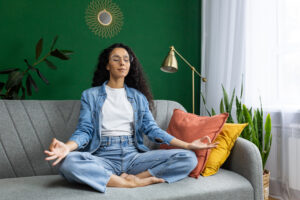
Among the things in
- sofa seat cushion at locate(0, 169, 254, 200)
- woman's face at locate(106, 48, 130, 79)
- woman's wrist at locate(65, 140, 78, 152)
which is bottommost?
sofa seat cushion at locate(0, 169, 254, 200)

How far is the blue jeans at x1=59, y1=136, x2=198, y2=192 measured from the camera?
1390 mm

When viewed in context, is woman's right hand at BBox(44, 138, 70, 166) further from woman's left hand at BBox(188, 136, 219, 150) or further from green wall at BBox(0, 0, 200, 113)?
green wall at BBox(0, 0, 200, 113)

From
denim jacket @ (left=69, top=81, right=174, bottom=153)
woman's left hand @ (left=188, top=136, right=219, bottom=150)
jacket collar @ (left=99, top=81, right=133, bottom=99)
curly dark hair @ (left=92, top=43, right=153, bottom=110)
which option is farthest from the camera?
curly dark hair @ (left=92, top=43, right=153, bottom=110)

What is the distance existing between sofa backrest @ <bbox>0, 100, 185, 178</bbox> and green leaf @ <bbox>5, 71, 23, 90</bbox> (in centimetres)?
45

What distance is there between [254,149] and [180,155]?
0.46 m

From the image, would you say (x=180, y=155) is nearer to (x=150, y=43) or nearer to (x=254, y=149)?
(x=254, y=149)

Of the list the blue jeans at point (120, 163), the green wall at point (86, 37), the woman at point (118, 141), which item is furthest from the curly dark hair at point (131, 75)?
the green wall at point (86, 37)

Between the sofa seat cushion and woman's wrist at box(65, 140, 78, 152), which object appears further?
woman's wrist at box(65, 140, 78, 152)

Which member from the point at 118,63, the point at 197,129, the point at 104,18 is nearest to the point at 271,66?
the point at 197,129

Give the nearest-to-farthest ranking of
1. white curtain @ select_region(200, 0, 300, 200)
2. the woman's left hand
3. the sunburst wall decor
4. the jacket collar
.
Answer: the woman's left hand, the jacket collar, white curtain @ select_region(200, 0, 300, 200), the sunburst wall decor

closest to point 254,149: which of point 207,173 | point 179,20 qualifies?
point 207,173

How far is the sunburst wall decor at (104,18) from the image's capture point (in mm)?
2945

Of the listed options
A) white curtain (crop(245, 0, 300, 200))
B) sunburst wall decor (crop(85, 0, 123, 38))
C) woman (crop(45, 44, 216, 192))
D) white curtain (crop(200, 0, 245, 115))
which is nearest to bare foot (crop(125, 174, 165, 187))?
woman (crop(45, 44, 216, 192))

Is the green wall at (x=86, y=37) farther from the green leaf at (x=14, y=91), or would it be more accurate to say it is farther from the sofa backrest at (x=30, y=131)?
the sofa backrest at (x=30, y=131)
